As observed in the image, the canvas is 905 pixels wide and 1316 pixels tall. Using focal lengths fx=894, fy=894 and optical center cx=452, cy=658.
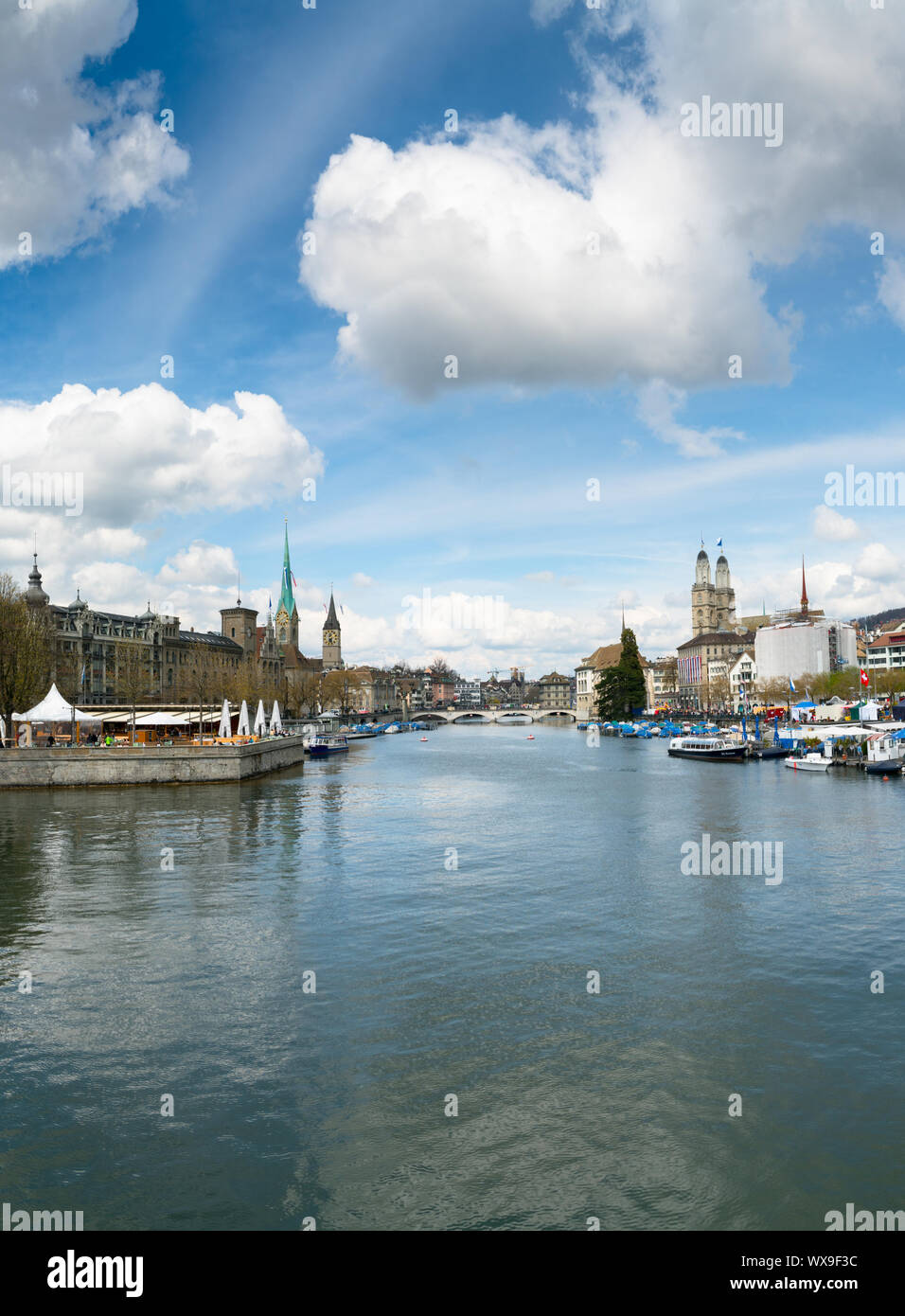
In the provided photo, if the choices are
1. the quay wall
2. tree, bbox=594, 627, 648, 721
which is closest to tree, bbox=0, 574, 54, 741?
the quay wall

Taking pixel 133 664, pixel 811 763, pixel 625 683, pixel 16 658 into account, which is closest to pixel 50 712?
pixel 16 658

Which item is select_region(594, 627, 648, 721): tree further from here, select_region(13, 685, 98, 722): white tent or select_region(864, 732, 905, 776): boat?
select_region(13, 685, 98, 722): white tent

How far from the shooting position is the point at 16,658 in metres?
74.8

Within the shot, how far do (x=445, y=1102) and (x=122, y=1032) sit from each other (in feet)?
21.5

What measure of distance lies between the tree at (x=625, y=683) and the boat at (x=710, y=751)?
223 feet

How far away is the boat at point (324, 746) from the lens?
11006cm

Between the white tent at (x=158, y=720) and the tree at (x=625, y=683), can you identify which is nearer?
the white tent at (x=158, y=720)

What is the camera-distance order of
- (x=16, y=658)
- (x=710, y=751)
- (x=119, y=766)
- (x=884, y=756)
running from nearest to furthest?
(x=119, y=766)
(x=884, y=756)
(x=16, y=658)
(x=710, y=751)

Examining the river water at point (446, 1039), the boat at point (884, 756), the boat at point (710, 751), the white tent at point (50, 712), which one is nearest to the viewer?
the river water at point (446, 1039)

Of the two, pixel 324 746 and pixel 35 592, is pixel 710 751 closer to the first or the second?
pixel 324 746
